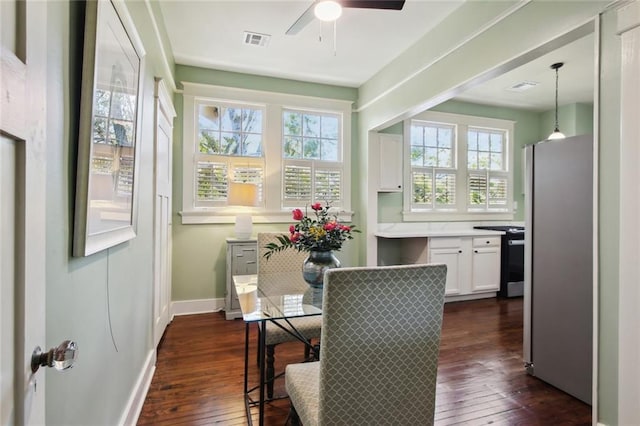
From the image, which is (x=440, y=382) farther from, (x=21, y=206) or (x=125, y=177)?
(x=21, y=206)

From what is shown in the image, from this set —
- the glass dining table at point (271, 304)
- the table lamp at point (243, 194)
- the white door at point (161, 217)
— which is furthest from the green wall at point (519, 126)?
the white door at point (161, 217)

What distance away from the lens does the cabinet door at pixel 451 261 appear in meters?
4.41

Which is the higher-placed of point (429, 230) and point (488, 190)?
point (488, 190)

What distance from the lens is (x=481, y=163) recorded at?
534 centimetres

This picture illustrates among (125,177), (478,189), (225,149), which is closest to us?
(125,177)

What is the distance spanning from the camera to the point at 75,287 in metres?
1.15

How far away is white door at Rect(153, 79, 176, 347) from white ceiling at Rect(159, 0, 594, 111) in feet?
2.49

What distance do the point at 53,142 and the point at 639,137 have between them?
2358 millimetres

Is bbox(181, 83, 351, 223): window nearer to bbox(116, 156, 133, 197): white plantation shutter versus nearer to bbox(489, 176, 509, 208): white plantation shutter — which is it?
bbox(116, 156, 133, 197): white plantation shutter

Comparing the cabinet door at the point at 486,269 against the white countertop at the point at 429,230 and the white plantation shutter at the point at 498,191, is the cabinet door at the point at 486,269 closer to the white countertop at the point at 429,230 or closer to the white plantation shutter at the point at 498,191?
the white countertop at the point at 429,230

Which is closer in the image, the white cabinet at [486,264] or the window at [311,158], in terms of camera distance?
the window at [311,158]

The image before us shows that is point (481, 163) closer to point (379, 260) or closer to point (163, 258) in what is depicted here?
point (379, 260)

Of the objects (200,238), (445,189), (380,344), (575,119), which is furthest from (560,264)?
(575,119)

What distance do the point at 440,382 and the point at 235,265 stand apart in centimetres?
235
